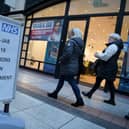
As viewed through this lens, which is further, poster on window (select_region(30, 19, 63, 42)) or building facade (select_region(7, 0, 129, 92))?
poster on window (select_region(30, 19, 63, 42))

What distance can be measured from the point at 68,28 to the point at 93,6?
1292 mm

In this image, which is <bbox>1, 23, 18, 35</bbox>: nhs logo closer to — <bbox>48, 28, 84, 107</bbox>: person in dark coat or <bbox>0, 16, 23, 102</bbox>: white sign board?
<bbox>0, 16, 23, 102</bbox>: white sign board

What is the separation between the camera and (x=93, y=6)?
349 inches

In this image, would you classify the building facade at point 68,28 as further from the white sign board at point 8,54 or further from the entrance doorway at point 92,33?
the white sign board at point 8,54

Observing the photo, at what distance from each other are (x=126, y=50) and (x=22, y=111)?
4.44 meters

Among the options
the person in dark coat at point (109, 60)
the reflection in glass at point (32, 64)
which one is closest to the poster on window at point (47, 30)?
the reflection in glass at point (32, 64)

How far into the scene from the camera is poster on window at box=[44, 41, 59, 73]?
32.3 ft

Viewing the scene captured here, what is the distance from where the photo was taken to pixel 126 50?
778cm

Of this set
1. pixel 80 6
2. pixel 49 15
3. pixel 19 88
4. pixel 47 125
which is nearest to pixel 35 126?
pixel 47 125

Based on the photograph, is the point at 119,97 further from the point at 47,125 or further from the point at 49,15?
the point at 49,15

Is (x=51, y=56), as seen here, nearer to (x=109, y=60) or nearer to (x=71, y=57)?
(x=109, y=60)

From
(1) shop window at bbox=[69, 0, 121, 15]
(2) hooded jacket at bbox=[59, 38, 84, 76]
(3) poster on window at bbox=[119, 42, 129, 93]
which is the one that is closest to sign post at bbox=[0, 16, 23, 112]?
(2) hooded jacket at bbox=[59, 38, 84, 76]

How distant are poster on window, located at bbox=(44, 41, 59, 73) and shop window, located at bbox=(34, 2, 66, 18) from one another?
1.19 meters

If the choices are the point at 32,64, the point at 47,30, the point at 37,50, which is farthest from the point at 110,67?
the point at 32,64
